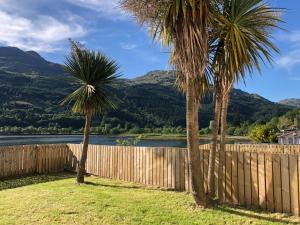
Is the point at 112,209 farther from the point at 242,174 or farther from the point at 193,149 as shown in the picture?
the point at 242,174

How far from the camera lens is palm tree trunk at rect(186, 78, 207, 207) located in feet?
22.0

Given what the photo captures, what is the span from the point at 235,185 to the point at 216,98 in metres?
1.99

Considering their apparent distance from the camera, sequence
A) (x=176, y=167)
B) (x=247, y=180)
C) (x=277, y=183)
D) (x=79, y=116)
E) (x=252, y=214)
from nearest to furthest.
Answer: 1. (x=252, y=214)
2. (x=277, y=183)
3. (x=247, y=180)
4. (x=176, y=167)
5. (x=79, y=116)

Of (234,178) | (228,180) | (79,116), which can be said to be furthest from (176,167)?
(79,116)

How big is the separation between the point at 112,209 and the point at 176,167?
2.92m

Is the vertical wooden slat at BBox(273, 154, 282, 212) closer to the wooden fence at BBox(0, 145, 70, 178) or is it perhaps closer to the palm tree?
the palm tree

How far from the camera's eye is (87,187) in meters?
9.52

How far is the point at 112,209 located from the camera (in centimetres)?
671

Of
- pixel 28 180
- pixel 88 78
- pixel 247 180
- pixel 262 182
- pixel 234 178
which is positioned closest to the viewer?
pixel 262 182

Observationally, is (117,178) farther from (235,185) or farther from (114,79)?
(235,185)

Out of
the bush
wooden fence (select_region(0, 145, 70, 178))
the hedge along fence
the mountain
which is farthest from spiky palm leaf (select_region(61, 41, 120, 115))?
the mountain

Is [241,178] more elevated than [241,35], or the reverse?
[241,35]

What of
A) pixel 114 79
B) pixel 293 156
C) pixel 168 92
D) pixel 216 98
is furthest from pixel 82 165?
pixel 168 92

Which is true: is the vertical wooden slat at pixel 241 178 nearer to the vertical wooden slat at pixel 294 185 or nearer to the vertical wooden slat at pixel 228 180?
the vertical wooden slat at pixel 228 180
